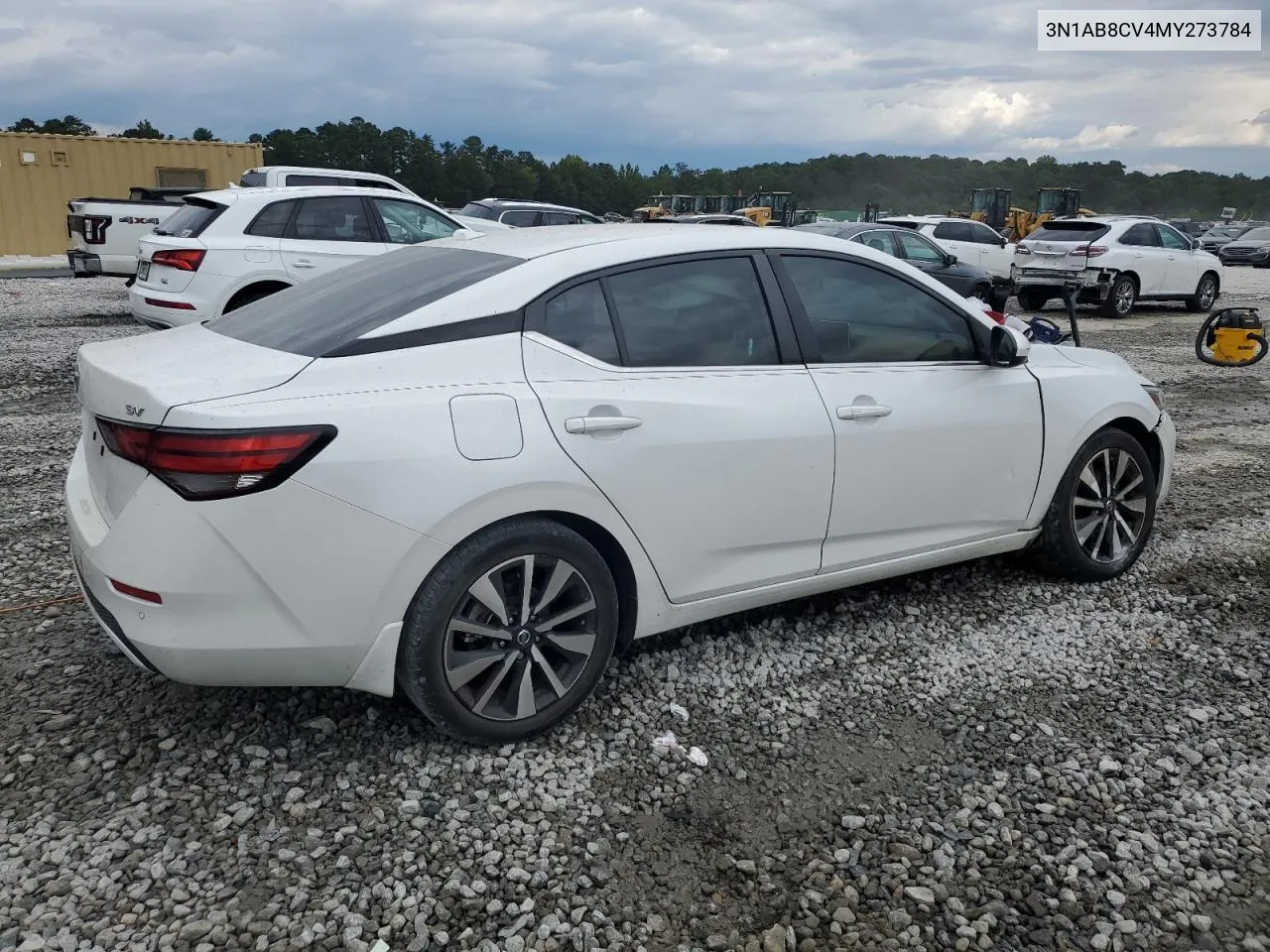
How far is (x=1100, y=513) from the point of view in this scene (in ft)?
14.9

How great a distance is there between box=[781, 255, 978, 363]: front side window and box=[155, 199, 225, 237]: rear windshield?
23.1 feet

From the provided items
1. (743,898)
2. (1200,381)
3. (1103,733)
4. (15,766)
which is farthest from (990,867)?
(1200,381)

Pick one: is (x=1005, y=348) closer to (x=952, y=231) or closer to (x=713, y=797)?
(x=713, y=797)

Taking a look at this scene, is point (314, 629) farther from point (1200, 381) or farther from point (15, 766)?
point (1200, 381)

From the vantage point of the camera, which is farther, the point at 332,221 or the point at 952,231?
the point at 952,231

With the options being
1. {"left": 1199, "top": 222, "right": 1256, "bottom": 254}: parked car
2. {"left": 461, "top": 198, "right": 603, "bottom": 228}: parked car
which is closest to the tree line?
{"left": 1199, "top": 222, "right": 1256, "bottom": 254}: parked car

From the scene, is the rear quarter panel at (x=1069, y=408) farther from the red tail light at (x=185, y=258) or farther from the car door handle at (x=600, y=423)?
the red tail light at (x=185, y=258)

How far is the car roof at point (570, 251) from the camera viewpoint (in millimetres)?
A: 3119

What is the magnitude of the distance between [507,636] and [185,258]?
7.20 m

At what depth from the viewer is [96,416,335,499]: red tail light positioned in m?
2.64

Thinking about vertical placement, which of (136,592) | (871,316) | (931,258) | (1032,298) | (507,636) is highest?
(871,316)

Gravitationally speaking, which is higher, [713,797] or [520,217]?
[520,217]

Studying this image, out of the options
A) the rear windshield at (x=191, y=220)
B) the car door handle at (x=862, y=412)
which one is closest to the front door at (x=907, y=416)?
the car door handle at (x=862, y=412)

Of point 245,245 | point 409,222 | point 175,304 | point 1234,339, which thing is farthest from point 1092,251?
point 175,304
